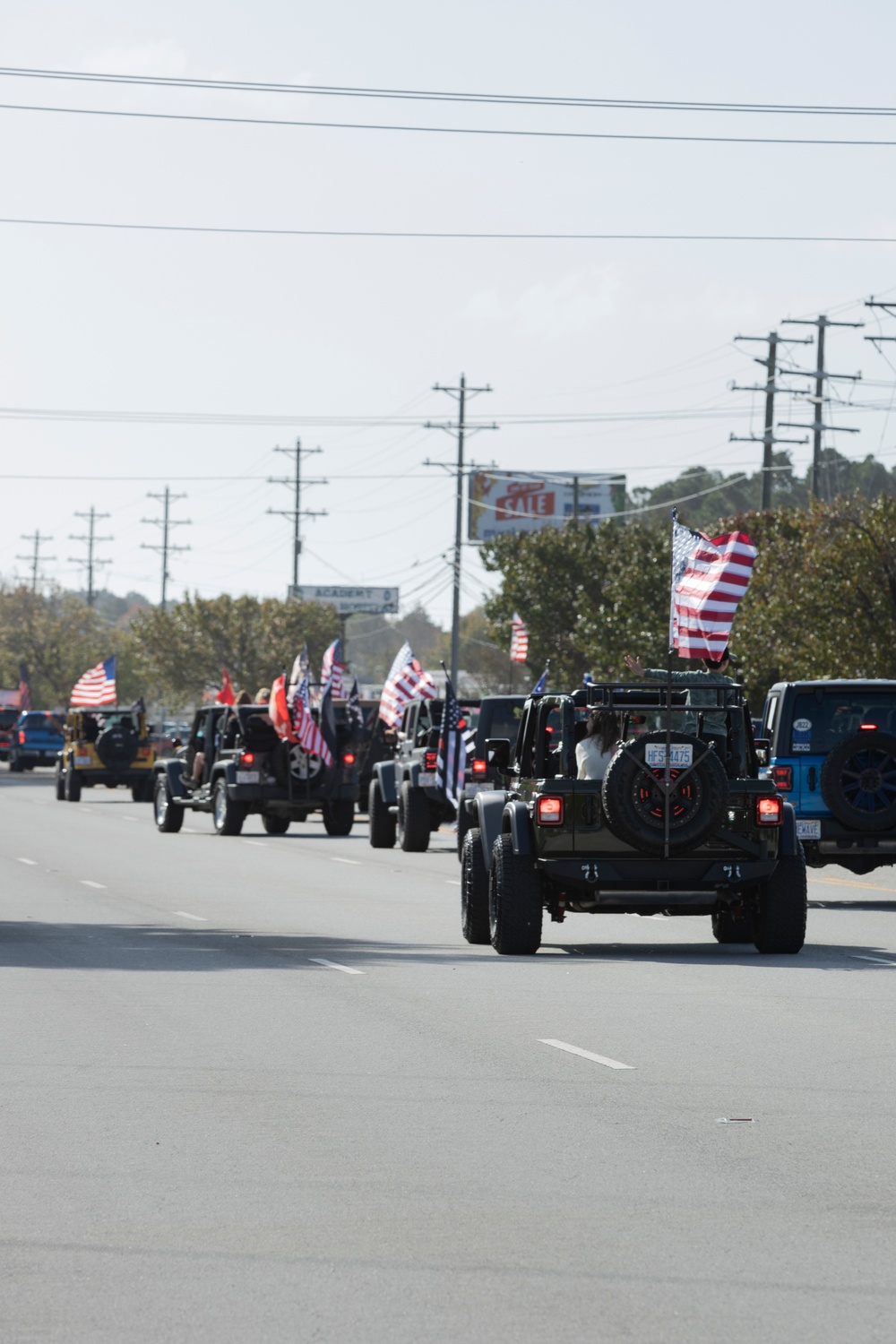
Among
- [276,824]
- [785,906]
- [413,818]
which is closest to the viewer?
[785,906]

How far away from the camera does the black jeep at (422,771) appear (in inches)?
1158

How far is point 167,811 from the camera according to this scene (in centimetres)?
3569

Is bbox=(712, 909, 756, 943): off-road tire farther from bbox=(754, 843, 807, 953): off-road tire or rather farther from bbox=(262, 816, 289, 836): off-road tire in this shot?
bbox=(262, 816, 289, 836): off-road tire

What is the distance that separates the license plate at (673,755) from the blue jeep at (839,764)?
5.45 metres

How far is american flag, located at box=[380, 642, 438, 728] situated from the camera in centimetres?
3588

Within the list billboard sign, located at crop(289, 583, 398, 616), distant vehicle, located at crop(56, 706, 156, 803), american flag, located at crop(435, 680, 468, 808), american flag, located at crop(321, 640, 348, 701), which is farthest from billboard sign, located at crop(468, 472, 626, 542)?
american flag, located at crop(435, 680, 468, 808)

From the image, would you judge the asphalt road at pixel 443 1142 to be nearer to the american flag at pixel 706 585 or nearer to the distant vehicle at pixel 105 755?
the american flag at pixel 706 585

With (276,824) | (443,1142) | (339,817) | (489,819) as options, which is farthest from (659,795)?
(276,824)

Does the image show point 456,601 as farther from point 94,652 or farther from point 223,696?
point 94,652

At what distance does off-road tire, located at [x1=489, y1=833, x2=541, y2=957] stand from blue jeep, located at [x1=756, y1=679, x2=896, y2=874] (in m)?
5.60

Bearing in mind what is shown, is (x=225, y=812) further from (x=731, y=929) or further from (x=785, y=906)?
(x=785, y=906)

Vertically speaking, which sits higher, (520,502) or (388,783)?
(520,502)

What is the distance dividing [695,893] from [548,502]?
98.4 meters

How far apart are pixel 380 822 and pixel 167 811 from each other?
17.3 ft
